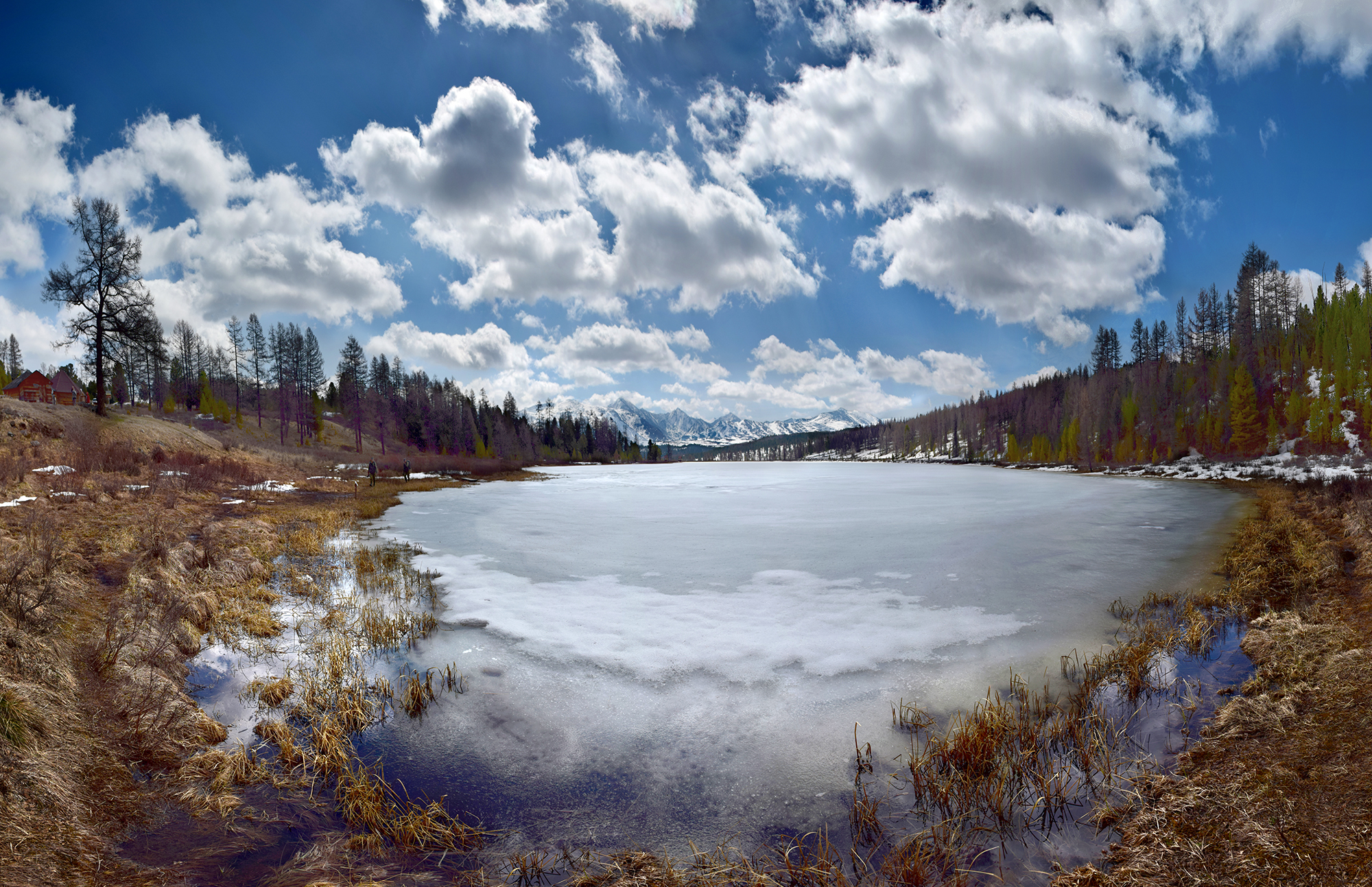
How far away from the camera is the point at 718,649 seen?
8.79 m

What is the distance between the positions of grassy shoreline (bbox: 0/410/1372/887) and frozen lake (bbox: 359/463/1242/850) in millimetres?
524

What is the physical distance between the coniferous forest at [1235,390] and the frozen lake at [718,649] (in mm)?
67246

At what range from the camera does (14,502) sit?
13.5 meters

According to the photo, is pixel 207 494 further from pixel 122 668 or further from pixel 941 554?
pixel 941 554

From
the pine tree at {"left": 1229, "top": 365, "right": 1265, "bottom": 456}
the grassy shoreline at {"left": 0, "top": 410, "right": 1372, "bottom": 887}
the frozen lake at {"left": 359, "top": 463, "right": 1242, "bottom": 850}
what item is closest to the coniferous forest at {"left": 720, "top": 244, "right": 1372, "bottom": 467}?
the pine tree at {"left": 1229, "top": 365, "right": 1265, "bottom": 456}

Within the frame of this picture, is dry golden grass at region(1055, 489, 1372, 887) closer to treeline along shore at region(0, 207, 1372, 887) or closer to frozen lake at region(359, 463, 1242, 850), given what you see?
treeline along shore at region(0, 207, 1372, 887)

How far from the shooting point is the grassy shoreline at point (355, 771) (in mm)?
3918

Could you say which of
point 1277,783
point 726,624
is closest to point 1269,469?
point 726,624

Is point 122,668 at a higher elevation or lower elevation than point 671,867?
higher

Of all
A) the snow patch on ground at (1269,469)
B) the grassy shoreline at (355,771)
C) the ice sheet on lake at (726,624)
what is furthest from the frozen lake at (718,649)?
the snow patch on ground at (1269,469)

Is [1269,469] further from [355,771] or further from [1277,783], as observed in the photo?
[355,771]

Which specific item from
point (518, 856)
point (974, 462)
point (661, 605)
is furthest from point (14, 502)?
point (974, 462)

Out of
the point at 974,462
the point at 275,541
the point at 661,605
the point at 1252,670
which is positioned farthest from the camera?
the point at 974,462

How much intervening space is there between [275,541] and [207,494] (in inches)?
369
